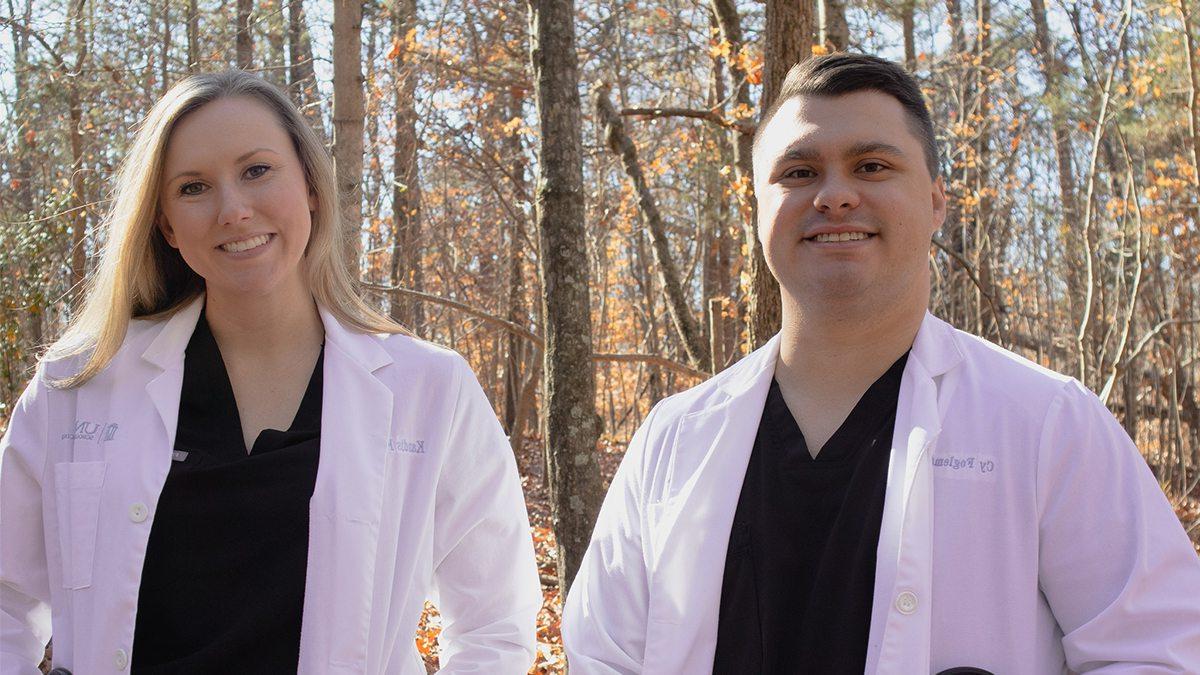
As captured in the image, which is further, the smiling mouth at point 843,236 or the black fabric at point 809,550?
the smiling mouth at point 843,236

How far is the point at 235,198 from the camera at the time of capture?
8.24 feet

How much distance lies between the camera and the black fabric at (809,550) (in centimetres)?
206

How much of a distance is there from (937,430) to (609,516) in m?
0.77

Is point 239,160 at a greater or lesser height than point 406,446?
greater

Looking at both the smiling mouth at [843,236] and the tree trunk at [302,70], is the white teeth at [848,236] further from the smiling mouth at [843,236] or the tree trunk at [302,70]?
the tree trunk at [302,70]

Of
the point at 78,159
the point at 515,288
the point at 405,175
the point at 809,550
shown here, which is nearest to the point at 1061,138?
the point at 515,288

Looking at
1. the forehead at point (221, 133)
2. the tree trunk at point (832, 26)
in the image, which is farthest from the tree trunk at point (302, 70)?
the forehead at point (221, 133)

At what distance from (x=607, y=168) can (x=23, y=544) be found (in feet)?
37.0

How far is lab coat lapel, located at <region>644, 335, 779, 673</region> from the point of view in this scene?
2186 mm

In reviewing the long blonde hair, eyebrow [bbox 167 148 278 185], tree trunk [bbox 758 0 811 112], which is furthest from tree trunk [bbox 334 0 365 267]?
eyebrow [bbox 167 148 278 185]

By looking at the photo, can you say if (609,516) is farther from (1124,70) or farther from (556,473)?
(1124,70)

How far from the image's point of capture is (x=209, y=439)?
99.7 inches

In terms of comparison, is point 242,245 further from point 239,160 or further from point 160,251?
point 160,251

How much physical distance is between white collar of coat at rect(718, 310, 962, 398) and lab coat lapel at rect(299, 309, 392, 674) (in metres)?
0.84
